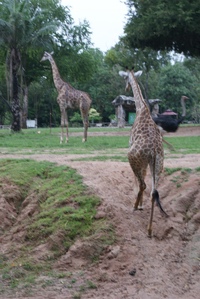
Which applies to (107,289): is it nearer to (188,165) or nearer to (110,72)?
(188,165)

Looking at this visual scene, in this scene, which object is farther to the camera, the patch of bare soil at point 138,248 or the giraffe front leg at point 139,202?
the giraffe front leg at point 139,202

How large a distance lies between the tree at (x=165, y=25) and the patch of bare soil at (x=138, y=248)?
604 inches

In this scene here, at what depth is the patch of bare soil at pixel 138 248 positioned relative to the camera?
7.34 meters

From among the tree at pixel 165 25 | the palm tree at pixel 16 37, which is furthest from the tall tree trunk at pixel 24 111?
the tree at pixel 165 25

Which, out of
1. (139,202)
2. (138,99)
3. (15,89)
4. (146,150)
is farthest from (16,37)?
(146,150)

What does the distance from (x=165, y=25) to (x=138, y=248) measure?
59.8 ft

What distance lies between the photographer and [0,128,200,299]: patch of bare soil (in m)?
7.34

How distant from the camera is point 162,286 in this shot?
24.2ft

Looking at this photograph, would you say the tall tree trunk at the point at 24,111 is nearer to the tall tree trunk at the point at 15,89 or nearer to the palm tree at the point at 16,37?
the palm tree at the point at 16,37

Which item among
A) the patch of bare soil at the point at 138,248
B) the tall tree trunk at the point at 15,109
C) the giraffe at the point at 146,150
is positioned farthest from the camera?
the tall tree trunk at the point at 15,109

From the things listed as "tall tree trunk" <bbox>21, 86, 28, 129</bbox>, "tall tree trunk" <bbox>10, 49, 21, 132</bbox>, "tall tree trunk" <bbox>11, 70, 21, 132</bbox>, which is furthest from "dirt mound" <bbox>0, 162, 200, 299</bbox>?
"tall tree trunk" <bbox>21, 86, 28, 129</bbox>

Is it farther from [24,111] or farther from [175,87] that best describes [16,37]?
[175,87]

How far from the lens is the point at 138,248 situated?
821 centimetres

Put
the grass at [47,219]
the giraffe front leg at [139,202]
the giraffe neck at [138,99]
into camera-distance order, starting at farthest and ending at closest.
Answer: the giraffe front leg at [139,202] < the giraffe neck at [138,99] < the grass at [47,219]
